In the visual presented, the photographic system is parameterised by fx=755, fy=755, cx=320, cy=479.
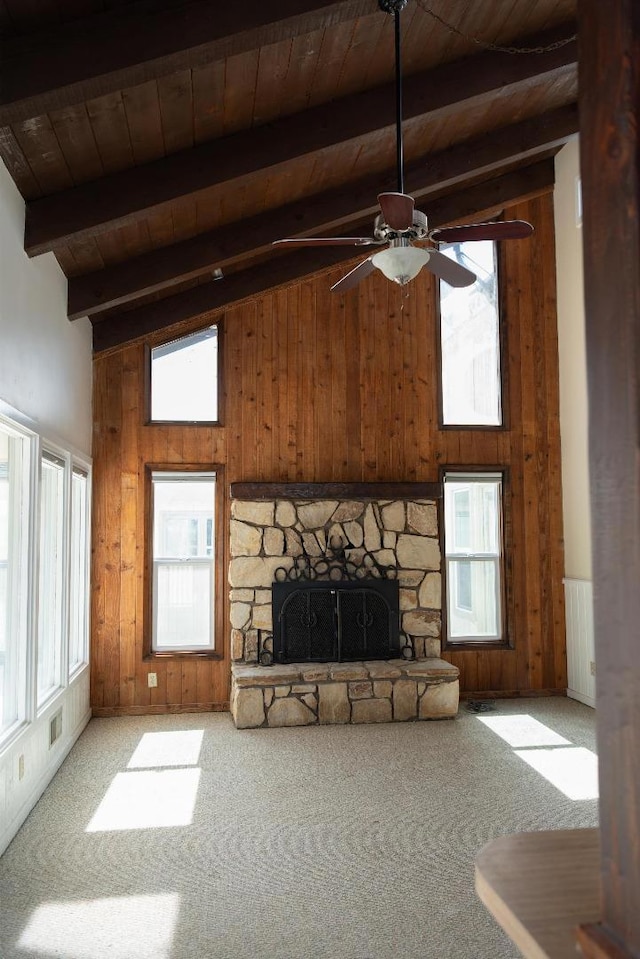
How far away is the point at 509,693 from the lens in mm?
7059

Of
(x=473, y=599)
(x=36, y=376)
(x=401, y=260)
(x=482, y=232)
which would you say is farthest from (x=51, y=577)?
(x=473, y=599)

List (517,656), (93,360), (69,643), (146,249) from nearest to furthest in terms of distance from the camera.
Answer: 1. (146,249)
2. (69,643)
3. (93,360)
4. (517,656)

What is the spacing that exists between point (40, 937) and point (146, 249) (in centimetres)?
414

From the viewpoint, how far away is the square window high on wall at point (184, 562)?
6.80 meters

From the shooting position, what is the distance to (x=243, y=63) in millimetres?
3572

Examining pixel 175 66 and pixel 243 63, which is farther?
pixel 243 63

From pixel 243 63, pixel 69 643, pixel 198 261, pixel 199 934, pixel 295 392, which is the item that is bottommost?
pixel 199 934

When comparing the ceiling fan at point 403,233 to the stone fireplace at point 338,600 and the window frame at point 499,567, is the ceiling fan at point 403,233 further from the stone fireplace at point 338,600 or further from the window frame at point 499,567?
the window frame at point 499,567

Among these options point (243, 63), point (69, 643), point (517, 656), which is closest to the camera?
point (243, 63)

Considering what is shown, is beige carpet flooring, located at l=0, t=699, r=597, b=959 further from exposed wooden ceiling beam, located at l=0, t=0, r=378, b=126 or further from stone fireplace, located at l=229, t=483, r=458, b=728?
exposed wooden ceiling beam, located at l=0, t=0, r=378, b=126

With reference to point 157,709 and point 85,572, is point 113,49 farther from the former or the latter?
point 157,709

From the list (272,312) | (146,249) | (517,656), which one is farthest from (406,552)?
(146,249)

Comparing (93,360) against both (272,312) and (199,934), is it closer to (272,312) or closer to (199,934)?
(272,312)

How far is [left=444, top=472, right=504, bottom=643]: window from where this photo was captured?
282 inches
